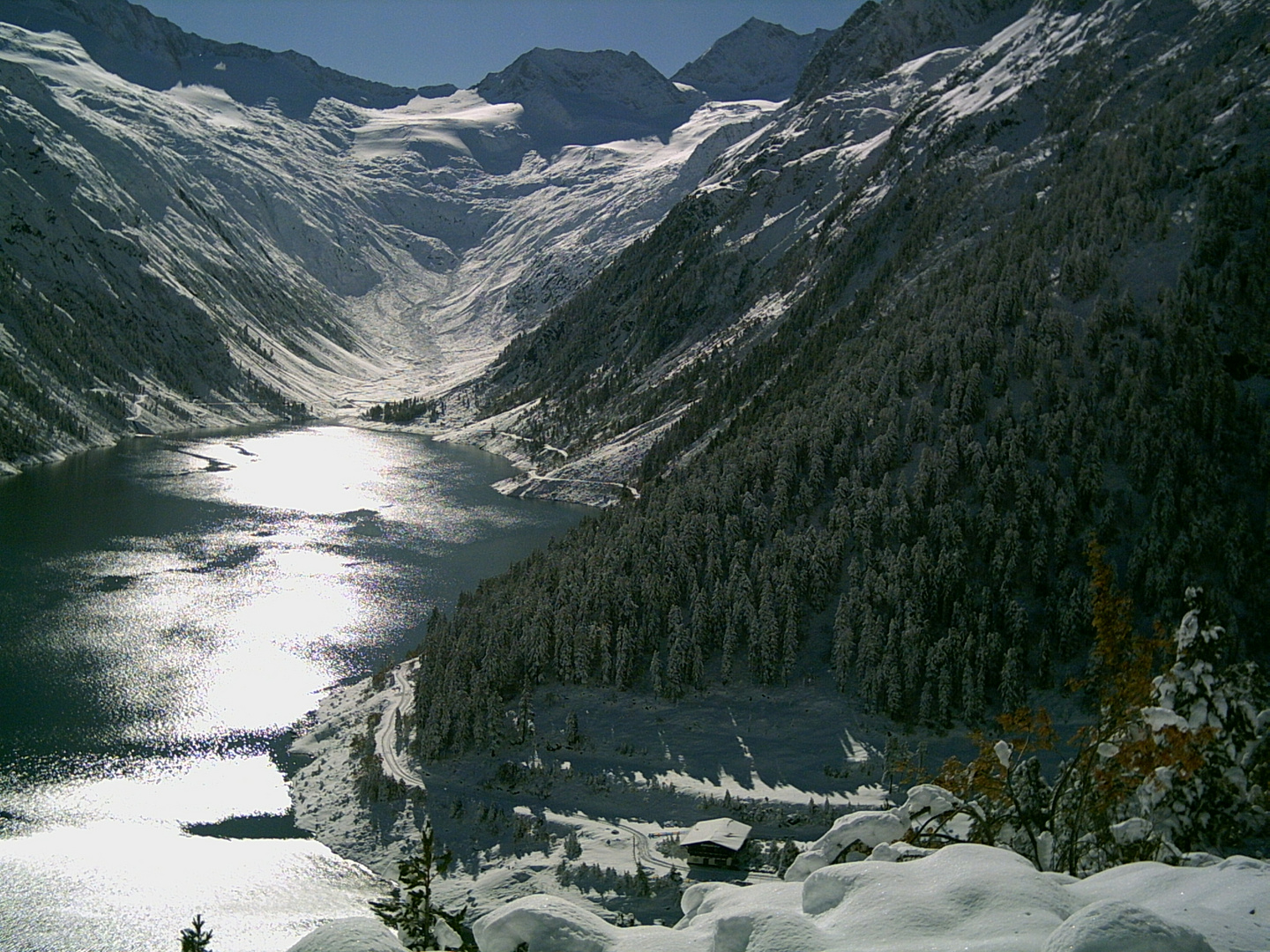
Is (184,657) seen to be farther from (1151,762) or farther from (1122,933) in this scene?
(1122,933)


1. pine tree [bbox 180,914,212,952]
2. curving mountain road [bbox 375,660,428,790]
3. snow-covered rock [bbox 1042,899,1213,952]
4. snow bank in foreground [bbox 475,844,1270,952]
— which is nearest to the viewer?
snow-covered rock [bbox 1042,899,1213,952]

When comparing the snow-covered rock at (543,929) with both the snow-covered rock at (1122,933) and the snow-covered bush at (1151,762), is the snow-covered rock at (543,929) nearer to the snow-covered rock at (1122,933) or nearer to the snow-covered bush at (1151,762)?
the snow-covered rock at (1122,933)

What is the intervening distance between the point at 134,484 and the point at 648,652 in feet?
405

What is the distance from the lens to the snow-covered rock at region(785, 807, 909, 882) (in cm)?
2105

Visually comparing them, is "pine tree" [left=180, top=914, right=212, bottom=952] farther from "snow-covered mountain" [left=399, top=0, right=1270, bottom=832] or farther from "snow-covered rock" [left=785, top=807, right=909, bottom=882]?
"snow-covered mountain" [left=399, top=0, right=1270, bottom=832]

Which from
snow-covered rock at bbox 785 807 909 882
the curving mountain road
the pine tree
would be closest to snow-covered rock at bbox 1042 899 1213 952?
snow-covered rock at bbox 785 807 909 882

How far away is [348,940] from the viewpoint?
11453 millimetres

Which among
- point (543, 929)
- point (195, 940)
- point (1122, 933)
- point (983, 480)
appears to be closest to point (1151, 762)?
point (1122, 933)

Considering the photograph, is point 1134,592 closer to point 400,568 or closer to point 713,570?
point 713,570

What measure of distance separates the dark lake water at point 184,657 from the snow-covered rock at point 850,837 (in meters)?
37.0

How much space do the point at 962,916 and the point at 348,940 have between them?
8.75 m

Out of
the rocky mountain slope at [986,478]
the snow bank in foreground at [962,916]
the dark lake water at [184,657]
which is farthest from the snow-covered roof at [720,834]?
the snow bank in foreground at [962,916]

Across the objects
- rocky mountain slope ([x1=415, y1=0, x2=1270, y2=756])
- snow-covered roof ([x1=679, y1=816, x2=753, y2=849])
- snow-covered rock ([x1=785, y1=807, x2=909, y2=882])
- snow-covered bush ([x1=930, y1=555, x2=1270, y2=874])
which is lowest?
snow-covered roof ([x1=679, y1=816, x2=753, y2=849])

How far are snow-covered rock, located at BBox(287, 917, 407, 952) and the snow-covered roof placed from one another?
42.0 meters
